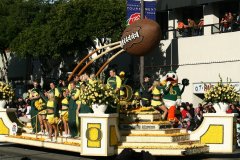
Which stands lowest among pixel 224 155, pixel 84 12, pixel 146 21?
pixel 224 155

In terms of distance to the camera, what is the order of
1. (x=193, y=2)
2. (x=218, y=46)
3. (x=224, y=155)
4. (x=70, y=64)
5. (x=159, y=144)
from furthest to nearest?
(x=70, y=64) → (x=193, y=2) → (x=218, y=46) → (x=224, y=155) → (x=159, y=144)

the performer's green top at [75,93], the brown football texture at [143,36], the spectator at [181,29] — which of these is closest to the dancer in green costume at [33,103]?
the performer's green top at [75,93]

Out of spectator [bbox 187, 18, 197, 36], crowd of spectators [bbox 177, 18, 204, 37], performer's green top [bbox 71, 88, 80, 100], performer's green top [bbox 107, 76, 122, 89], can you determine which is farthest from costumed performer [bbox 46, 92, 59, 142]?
spectator [bbox 187, 18, 197, 36]

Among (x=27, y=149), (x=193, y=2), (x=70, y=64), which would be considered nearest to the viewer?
(x=27, y=149)

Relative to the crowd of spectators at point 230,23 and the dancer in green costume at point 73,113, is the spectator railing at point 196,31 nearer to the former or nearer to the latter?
the crowd of spectators at point 230,23

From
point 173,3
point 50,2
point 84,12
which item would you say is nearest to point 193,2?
point 173,3

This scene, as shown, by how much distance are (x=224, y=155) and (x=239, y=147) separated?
2.52 meters

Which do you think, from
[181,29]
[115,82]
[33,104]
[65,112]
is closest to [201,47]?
[181,29]

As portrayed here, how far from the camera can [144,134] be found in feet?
51.9

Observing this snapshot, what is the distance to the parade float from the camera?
1509 cm

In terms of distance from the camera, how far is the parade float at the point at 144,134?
15.1 m

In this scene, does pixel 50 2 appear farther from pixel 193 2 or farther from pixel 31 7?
pixel 193 2

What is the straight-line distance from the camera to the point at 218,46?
92.6ft

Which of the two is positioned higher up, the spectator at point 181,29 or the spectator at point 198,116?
the spectator at point 181,29
